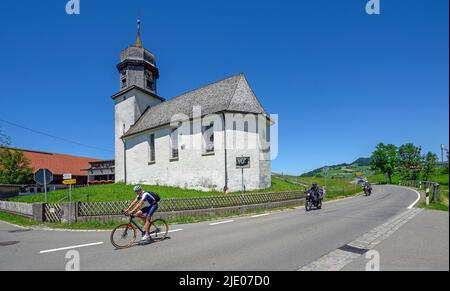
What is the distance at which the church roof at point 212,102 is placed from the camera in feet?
72.3

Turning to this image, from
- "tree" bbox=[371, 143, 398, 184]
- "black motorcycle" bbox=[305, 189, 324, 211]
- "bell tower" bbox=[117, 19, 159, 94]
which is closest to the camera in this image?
"black motorcycle" bbox=[305, 189, 324, 211]

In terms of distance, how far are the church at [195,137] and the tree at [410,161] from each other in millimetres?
51989

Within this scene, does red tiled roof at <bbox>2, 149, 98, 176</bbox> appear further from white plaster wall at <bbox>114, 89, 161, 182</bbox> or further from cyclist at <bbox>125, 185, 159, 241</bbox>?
cyclist at <bbox>125, 185, 159, 241</bbox>

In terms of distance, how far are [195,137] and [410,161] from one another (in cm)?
6348

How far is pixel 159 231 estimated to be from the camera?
7.72 meters

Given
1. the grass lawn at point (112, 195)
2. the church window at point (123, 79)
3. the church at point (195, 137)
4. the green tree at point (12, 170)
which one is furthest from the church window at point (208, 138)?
the green tree at point (12, 170)

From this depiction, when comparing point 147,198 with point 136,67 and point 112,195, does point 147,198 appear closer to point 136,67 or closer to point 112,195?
point 112,195

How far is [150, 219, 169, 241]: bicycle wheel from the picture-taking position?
7.64 m

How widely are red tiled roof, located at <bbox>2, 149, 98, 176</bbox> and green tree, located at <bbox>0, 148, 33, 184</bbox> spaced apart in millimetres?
9934

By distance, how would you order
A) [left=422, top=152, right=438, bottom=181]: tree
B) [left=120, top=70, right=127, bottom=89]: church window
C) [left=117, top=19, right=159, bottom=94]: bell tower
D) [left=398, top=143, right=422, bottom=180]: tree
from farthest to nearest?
[left=398, top=143, right=422, bottom=180]: tree → [left=422, top=152, right=438, bottom=181]: tree → [left=120, top=70, right=127, bottom=89]: church window → [left=117, top=19, right=159, bottom=94]: bell tower

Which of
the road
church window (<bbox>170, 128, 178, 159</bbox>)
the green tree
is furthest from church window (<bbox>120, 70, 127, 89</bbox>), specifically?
the road

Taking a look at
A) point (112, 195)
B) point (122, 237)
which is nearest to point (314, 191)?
point (122, 237)
